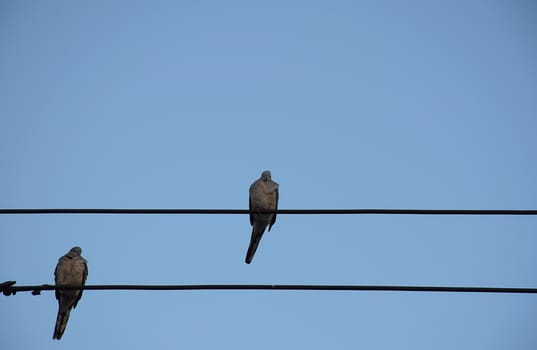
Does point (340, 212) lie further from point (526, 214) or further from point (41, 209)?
point (41, 209)

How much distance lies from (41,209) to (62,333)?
12.3 ft

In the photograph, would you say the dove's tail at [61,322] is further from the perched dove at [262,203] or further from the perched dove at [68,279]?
the perched dove at [262,203]

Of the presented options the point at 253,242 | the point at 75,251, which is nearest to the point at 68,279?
the point at 75,251

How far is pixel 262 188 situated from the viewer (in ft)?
37.1

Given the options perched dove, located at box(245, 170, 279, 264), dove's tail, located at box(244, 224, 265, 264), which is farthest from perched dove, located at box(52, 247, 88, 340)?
perched dove, located at box(245, 170, 279, 264)

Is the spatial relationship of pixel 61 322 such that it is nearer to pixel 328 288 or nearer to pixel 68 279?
pixel 68 279

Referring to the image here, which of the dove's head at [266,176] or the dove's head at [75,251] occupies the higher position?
the dove's head at [266,176]

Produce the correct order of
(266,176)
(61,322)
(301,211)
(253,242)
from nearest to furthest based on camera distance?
(301,211), (61,322), (253,242), (266,176)

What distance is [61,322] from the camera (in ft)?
34.1

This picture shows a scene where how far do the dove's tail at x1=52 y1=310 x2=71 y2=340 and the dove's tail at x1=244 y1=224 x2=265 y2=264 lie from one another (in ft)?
9.01

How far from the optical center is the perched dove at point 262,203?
11.2 metres

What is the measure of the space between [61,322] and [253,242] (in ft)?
10.1


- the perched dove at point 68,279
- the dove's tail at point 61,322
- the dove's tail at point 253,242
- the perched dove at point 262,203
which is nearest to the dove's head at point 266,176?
the perched dove at point 262,203

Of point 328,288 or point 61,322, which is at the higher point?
point 328,288
